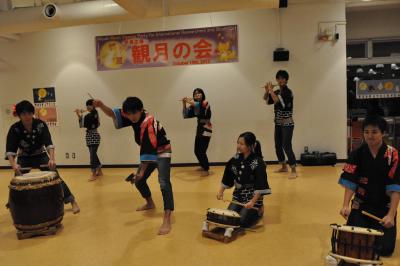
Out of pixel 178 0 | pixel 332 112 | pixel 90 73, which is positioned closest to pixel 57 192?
pixel 178 0

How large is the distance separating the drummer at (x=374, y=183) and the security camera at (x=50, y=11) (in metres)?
4.52

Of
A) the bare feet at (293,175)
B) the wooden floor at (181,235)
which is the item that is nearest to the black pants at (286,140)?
the bare feet at (293,175)

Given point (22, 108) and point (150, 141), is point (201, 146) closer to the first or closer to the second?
point (150, 141)

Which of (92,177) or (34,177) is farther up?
(34,177)

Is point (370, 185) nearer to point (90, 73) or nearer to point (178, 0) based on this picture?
point (178, 0)

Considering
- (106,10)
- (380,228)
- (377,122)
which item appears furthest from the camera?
(106,10)

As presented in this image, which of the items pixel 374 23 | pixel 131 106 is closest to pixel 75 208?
pixel 131 106

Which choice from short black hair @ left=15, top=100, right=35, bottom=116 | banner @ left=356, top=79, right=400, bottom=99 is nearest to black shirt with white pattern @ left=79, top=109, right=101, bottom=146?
short black hair @ left=15, top=100, right=35, bottom=116

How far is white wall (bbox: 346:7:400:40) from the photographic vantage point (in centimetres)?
657

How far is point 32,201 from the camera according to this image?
304cm

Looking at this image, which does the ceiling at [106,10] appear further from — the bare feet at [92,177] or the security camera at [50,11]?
the bare feet at [92,177]

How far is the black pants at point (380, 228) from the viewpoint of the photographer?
7.84 ft

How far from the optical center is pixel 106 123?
21.4 feet

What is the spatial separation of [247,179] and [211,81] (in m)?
3.35
